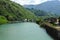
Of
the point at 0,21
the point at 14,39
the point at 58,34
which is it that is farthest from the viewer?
the point at 0,21

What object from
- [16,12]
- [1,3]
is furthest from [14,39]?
[16,12]

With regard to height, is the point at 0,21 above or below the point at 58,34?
below

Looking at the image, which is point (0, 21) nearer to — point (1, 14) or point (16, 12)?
point (1, 14)

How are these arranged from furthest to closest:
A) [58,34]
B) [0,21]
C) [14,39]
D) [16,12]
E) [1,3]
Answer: [16,12] → [1,3] → [0,21] → [14,39] → [58,34]

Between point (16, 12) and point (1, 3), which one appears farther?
point (16, 12)

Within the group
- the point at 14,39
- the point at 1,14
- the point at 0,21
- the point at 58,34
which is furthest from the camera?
the point at 1,14

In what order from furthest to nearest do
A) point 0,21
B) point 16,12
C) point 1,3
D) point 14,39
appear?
point 16,12 < point 1,3 < point 0,21 < point 14,39

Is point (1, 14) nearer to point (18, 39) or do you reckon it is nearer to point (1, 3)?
point (1, 3)

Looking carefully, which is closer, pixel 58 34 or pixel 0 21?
pixel 58 34

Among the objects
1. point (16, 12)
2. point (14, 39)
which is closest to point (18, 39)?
point (14, 39)
